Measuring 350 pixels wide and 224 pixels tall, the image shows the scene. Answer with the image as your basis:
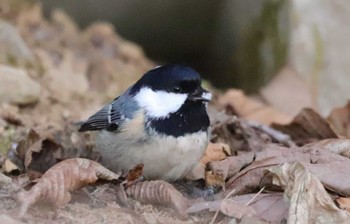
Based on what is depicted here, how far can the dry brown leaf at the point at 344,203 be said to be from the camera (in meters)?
3.93

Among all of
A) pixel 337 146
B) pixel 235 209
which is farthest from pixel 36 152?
pixel 337 146

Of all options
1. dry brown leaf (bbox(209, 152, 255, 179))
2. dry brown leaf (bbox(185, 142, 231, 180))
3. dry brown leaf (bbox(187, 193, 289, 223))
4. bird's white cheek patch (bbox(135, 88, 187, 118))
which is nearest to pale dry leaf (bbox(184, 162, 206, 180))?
dry brown leaf (bbox(185, 142, 231, 180))

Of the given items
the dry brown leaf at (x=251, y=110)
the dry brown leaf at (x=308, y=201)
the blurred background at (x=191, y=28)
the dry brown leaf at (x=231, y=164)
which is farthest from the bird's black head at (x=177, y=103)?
→ the blurred background at (x=191, y=28)

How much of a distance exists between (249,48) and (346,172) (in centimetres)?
354

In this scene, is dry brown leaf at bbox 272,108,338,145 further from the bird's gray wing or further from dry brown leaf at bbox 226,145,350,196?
the bird's gray wing

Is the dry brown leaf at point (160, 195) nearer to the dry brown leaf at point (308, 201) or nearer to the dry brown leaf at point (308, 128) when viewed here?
the dry brown leaf at point (308, 201)

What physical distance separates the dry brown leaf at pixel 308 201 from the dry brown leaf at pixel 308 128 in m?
1.43

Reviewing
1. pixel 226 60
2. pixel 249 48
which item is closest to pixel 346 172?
pixel 249 48

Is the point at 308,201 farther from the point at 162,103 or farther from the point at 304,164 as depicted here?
the point at 162,103

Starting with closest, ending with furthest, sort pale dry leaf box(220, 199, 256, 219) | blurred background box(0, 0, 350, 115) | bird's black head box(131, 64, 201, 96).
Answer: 1. pale dry leaf box(220, 199, 256, 219)
2. bird's black head box(131, 64, 201, 96)
3. blurred background box(0, 0, 350, 115)

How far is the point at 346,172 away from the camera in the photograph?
412 centimetres

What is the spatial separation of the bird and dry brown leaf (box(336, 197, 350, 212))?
73 centimetres

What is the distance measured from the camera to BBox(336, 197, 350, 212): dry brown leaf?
3.93 metres

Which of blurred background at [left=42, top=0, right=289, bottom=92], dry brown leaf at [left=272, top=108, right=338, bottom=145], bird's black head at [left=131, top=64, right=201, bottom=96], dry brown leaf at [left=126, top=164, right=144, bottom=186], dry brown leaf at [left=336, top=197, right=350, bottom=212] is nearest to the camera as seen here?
dry brown leaf at [left=336, top=197, right=350, bottom=212]
